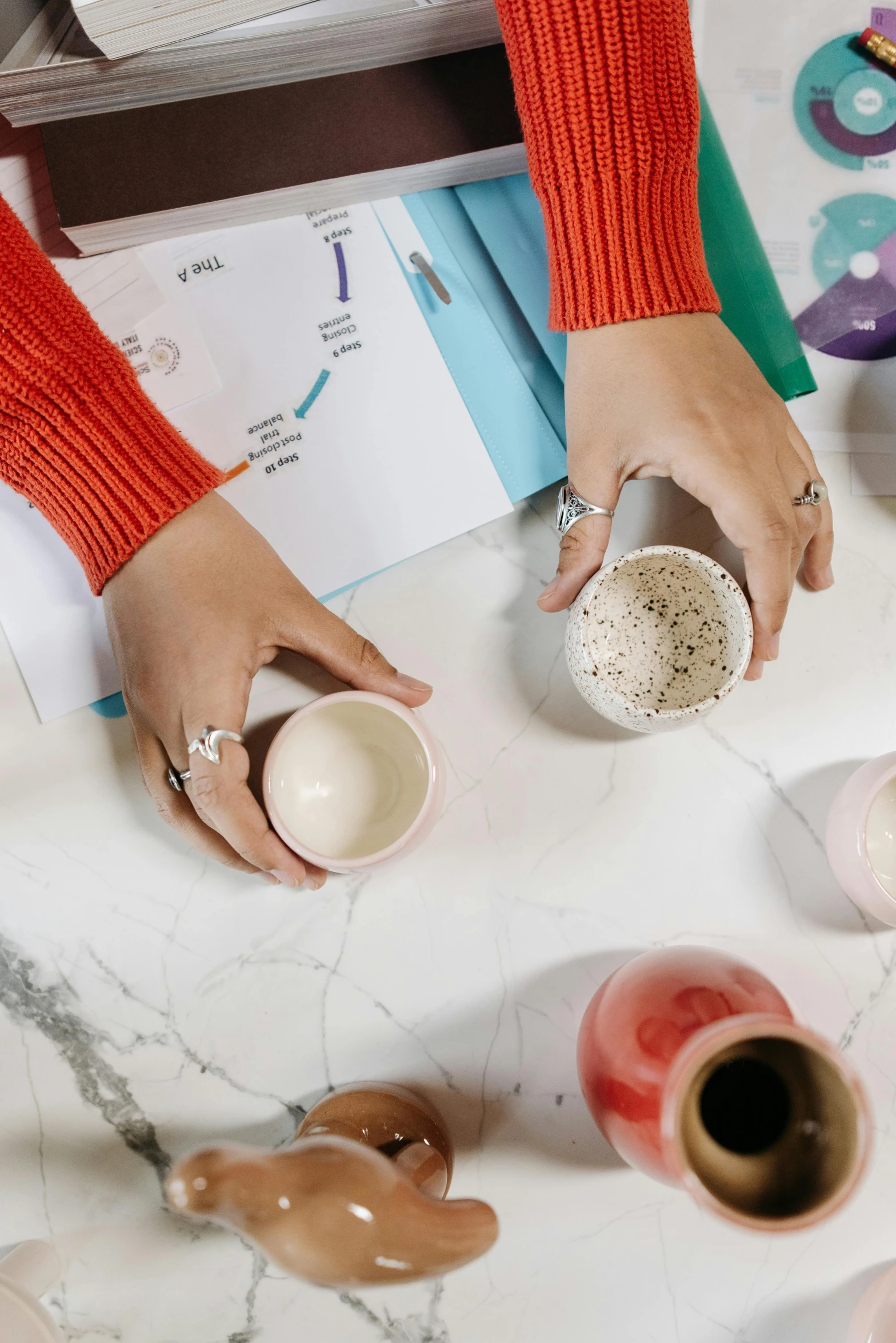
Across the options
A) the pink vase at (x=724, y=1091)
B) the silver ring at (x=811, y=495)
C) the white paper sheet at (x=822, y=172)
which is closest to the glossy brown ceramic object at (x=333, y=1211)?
the pink vase at (x=724, y=1091)

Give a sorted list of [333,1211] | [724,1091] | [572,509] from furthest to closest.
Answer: [572,509]
[724,1091]
[333,1211]

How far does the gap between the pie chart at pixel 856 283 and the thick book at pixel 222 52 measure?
31 cm

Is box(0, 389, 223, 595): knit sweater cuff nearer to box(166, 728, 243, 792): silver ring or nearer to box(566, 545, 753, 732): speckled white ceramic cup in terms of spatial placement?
box(166, 728, 243, 792): silver ring

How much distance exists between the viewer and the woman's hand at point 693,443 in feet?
1.91

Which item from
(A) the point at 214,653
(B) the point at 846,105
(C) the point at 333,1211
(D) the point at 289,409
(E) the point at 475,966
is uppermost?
(B) the point at 846,105

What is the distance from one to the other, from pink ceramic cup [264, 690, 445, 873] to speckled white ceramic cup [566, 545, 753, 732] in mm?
124

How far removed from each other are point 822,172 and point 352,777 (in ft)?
1.97

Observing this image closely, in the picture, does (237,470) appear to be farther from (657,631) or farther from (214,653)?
(657,631)

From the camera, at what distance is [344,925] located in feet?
2.04

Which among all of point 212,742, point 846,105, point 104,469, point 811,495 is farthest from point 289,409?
point 846,105

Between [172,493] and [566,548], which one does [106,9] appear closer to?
[172,493]

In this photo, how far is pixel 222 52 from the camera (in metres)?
0.58

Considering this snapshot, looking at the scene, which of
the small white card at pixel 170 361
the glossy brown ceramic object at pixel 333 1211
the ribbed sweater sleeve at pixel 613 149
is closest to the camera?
the glossy brown ceramic object at pixel 333 1211

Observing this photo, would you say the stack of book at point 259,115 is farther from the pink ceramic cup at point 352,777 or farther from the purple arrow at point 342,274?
the pink ceramic cup at point 352,777
